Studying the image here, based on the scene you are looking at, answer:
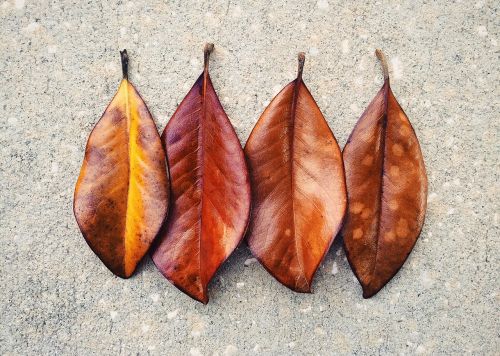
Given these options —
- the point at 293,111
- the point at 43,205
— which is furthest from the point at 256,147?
the point at 43,205

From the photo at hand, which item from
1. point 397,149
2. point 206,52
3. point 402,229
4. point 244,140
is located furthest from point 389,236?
point 206,52

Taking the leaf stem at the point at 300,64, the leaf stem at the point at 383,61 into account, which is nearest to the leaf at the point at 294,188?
the leaf stem at the point at 300,64

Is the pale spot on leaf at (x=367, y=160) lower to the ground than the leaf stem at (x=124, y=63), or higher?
lower

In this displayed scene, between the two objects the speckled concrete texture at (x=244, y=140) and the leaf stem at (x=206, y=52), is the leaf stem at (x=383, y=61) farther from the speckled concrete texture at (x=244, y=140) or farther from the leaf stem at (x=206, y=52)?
the leaf stem at (x=206, y=52)

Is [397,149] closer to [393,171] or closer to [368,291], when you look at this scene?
[393,171]

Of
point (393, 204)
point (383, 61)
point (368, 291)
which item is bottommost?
point (368, 291)

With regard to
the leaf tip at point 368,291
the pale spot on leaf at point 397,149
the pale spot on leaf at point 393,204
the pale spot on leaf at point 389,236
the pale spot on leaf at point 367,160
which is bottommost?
the leaf tip at point 368,291
